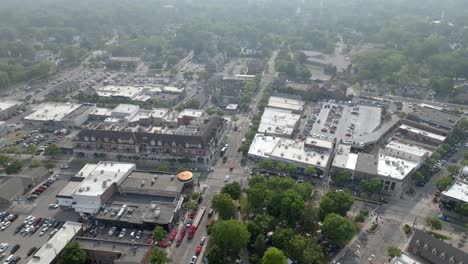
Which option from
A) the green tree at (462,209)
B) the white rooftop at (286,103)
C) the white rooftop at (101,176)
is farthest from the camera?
the white rooftop at (286,103)

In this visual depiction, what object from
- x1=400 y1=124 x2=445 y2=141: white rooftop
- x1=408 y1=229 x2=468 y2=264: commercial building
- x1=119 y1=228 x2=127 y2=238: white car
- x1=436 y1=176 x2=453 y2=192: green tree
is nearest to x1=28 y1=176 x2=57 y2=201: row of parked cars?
x1=119 y1=228 x2=127 y2=238: white car

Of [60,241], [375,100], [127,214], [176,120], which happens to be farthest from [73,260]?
[375,100]

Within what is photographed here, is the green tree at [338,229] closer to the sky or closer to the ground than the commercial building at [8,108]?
closer to the sky

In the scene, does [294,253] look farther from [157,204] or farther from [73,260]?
[73,260]

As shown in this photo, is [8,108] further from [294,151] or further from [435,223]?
[435,223]

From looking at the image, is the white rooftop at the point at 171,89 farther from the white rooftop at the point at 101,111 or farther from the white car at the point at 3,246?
the white car at the point at 3,246

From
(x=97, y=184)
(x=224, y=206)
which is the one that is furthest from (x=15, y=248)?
(x=224, y=206)

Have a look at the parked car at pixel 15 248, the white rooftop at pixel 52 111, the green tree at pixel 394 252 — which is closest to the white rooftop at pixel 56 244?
the parked car at pixel 15 248
